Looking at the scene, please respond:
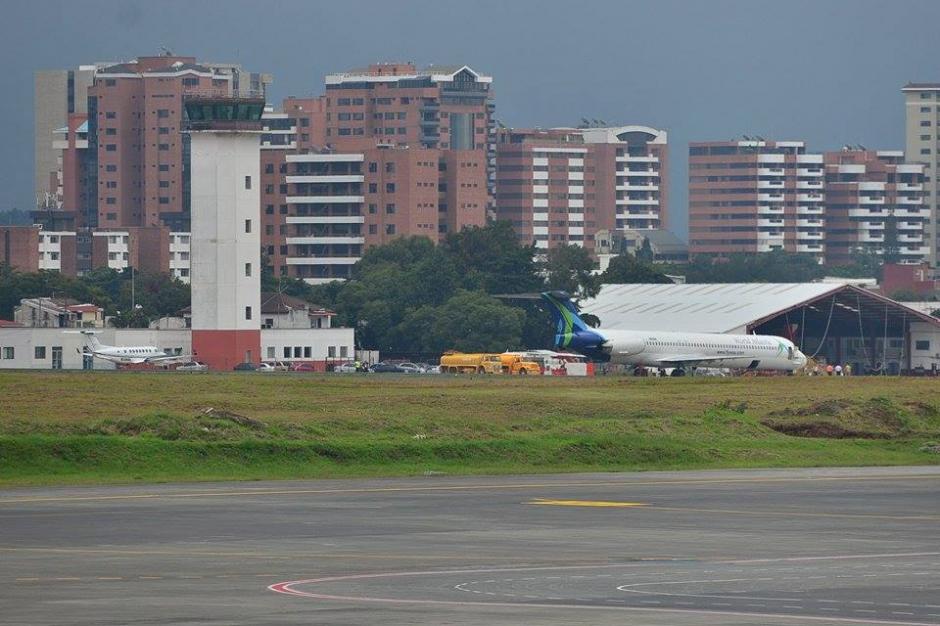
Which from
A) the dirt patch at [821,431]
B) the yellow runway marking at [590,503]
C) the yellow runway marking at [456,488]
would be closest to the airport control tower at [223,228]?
the dirt patch at [821,431]

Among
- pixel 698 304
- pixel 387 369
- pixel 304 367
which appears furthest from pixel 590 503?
pixel 698 304

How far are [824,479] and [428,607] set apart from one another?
32.4 metres

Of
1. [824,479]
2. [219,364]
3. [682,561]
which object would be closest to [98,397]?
[824,479]

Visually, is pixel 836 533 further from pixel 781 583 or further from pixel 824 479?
pixel 824 479

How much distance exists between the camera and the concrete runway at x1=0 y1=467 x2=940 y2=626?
27.5 metres

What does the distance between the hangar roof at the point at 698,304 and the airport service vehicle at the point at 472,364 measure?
24.0 metres

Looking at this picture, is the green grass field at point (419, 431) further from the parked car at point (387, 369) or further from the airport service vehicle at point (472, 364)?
the parked car at point (387, 369)

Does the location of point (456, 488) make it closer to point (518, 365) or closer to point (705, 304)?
point (518, 365)

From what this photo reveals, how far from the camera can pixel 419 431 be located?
222 feet

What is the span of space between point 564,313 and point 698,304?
37661mm

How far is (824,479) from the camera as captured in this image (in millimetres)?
58031

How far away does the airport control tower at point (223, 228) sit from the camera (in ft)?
517

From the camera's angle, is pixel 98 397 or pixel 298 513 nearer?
pixel 298 513

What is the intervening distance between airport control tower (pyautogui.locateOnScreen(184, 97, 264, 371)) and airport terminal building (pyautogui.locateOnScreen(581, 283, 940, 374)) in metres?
37.9
